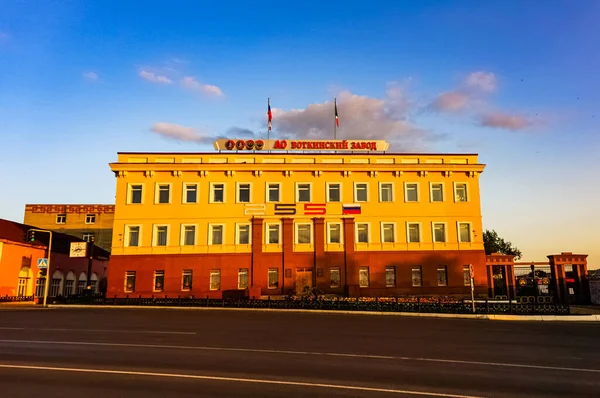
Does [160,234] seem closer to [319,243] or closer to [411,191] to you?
[319,243]

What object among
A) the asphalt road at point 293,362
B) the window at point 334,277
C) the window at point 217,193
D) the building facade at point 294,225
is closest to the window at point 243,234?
the building facade at point 294,225

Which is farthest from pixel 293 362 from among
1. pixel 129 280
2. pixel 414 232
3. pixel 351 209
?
pixel 129 280

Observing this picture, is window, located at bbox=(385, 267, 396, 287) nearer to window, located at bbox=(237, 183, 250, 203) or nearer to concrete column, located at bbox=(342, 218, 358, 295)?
concrete column, located at bbox=(342, 218, 358, 295)

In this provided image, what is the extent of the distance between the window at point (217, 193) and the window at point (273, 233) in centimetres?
553

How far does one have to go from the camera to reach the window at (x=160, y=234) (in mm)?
44062

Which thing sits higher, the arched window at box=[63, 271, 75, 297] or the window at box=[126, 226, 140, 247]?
the window at box=[126, 226, 140, 247]

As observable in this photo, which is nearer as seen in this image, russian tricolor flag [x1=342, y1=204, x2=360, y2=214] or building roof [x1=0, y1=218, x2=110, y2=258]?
russian tricolor flag [x1=342, y1=204, x2=360, y2=214]

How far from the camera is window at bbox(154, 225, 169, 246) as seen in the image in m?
44.1

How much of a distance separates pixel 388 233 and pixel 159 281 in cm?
2306

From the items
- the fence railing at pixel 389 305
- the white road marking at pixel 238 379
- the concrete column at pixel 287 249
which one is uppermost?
the concrete column at pixel 287 249

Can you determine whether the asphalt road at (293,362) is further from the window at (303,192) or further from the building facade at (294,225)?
the window at (303,192)

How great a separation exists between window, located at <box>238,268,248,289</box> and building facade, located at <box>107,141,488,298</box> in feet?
0.32

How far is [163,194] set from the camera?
44.9 meters

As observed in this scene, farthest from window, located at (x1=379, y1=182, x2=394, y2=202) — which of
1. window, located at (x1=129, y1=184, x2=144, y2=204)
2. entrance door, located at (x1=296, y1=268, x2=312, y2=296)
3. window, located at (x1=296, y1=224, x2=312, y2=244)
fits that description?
window, located at (x1=129, y1=184, x2=144, y2=204)
